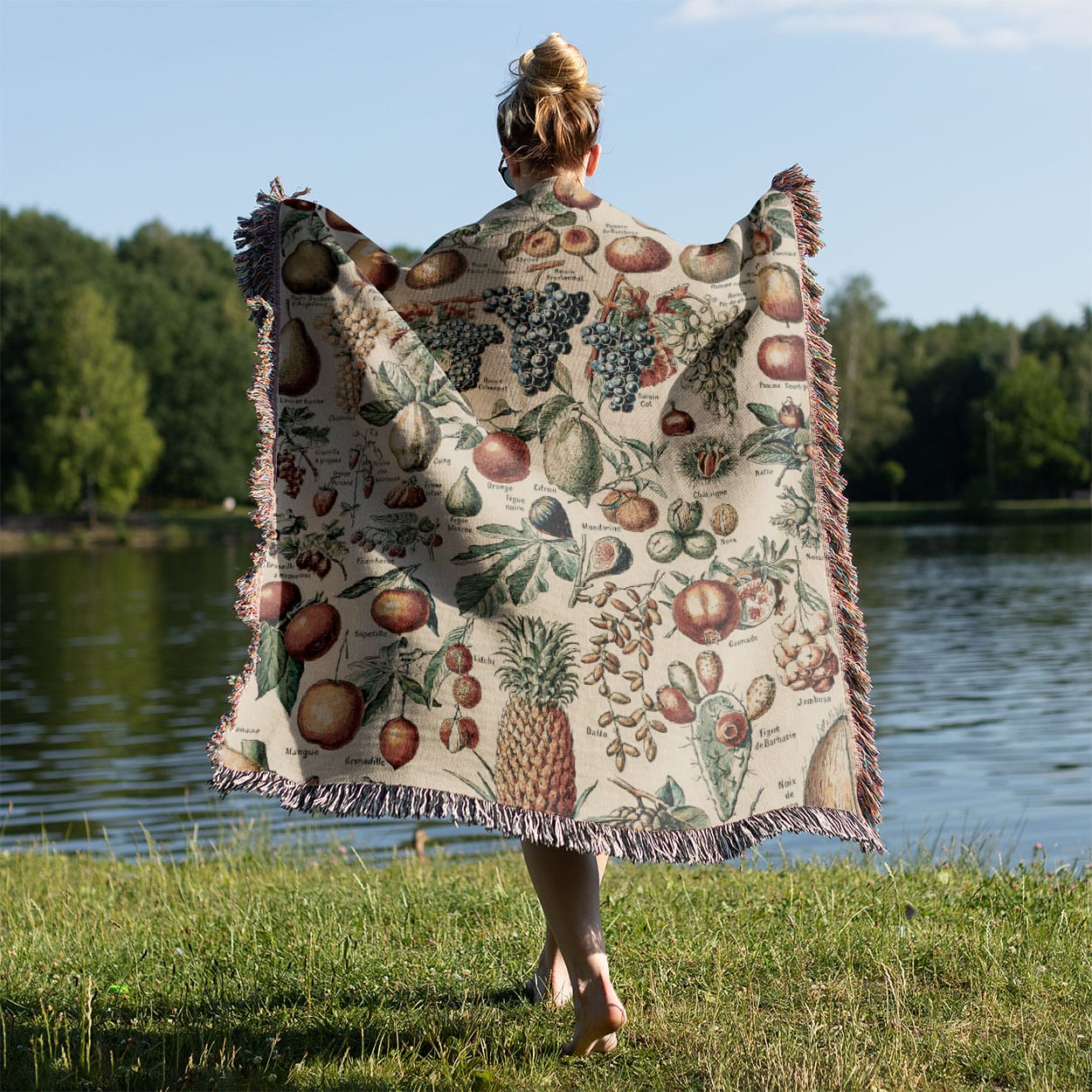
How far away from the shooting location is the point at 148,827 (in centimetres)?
975

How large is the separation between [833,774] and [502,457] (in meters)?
1.01

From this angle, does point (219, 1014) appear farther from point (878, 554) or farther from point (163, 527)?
point (163, 527)

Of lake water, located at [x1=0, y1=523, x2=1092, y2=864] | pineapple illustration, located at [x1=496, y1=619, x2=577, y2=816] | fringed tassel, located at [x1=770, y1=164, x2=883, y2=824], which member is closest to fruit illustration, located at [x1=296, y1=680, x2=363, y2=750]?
pineapple illustration, located at [x1=496, y1=619, x2=577, y2=816]

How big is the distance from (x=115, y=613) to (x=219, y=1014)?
23.1 meters

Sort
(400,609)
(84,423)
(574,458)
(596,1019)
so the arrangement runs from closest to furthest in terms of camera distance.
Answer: (596,1019), (400,609), (574,458), (84,423)

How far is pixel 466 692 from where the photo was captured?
2.88 meters

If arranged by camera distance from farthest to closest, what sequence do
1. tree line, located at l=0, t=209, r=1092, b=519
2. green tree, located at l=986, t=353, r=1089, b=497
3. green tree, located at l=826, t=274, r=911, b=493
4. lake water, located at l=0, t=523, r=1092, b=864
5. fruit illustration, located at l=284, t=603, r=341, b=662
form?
1. green tree, located at l=986, t=353, r=1089, b=497
2. green tree, located at l=826, t=274, r=911, b=493
3. tree line, located at l=0, t=209, r=1092, b=519
4. lake water, located at l=0, t=523, r=1092, b=864
5. fruit illustration, located at l=284, t=603, r=341, b=662

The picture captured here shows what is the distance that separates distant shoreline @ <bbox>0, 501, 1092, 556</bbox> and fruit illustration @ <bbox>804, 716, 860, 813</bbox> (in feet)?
152

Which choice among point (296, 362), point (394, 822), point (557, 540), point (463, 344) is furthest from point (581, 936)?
point (394, 822)

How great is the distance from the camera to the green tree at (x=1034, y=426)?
66.2 meters

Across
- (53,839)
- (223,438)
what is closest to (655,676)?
(53,839)

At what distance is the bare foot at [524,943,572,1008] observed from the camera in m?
3.17

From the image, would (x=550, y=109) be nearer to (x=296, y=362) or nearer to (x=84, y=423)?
(x=296, y=362)

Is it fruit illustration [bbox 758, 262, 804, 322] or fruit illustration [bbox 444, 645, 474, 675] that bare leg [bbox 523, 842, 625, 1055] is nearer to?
fruit illustration [bbox 444, 645, 474, 675]
